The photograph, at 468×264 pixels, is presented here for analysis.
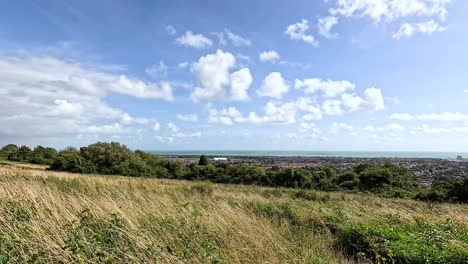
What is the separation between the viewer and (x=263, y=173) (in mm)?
47906

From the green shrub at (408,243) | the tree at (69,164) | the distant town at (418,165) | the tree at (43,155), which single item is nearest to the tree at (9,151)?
the tree at (43,155)

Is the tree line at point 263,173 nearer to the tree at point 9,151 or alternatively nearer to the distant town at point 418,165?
the tree at point 9,151

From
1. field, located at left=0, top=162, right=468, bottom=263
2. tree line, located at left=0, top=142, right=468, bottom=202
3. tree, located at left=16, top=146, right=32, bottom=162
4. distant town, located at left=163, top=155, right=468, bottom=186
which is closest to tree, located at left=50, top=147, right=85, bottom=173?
tree line, located at left=0, top=142, right=468, bottom=202

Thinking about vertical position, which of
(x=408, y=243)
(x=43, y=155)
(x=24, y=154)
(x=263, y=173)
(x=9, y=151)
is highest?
(x=9, y=151)

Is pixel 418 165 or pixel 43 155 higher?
pixel 43 155

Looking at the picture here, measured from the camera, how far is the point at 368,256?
7242 millimetres

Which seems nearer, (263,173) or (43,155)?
(263,173)

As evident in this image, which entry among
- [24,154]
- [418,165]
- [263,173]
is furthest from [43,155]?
[418,165]

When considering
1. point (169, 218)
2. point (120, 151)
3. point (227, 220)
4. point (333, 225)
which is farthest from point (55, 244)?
point (120, 151)

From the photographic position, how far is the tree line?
34.0 m

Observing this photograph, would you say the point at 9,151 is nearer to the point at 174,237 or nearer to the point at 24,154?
the point at 24,154

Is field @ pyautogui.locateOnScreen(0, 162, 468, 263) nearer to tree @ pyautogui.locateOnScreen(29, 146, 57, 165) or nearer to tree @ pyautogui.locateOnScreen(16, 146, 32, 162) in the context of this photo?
tree @ pyautogui.locateOnScreen(29, 146, 57, 165)

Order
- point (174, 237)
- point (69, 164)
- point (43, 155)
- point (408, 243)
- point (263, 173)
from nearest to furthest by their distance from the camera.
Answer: point (174, 237) → point (408, 243) → point (263, 173) → point (69, 164) → point (43, 155)

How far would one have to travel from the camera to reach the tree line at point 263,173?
111ft
